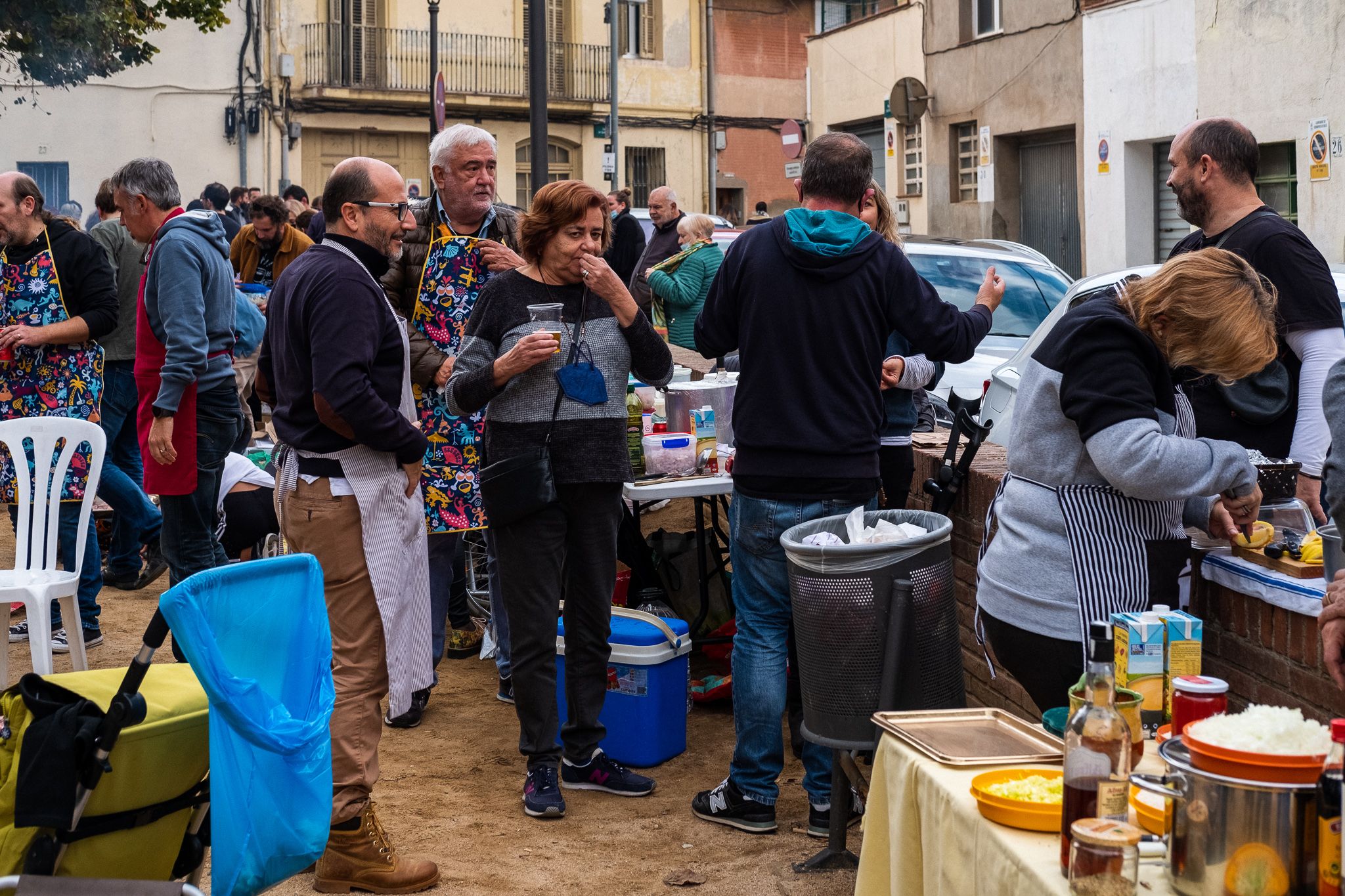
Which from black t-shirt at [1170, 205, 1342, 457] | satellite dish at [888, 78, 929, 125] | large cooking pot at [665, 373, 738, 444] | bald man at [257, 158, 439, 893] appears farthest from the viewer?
satellite dish at [888, 78, 929, 125]

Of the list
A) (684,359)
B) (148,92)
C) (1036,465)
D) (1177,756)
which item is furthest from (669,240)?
(148,92)

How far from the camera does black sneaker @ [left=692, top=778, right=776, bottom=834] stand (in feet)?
14.3

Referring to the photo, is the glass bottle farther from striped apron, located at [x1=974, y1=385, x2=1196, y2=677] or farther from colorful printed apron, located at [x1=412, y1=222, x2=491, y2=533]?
colorful printed apron, located at [x1=412, y1=222, x2=491, y2=533]

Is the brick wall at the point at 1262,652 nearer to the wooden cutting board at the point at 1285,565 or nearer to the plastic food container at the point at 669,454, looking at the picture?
the wooden cutting board at the point at 1285,565

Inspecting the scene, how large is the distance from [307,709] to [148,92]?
1030 inches

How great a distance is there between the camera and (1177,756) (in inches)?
78.6

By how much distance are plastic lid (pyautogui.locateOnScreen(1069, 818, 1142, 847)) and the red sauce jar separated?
1.63ft

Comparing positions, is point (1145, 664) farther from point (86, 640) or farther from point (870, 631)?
point (86, 640)

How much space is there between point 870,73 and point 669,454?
22.4 metres

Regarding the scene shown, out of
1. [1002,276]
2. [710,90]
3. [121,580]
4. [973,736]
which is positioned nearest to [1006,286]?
[1002,276]

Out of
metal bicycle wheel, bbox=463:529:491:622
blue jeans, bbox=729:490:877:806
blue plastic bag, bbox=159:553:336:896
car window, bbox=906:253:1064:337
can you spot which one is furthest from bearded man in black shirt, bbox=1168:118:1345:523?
car window, bbox=906:253:1064:337

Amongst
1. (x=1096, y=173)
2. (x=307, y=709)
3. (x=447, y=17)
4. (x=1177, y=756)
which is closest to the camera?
(x=1177, y=756)

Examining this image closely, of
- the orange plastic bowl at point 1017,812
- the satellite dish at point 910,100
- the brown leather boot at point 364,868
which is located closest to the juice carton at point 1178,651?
the orange plastic bowl at point 1017,812

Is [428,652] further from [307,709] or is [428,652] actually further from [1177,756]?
[1177,756]
